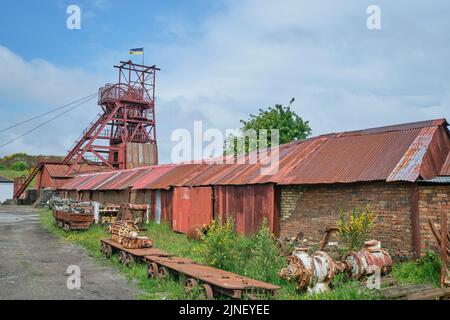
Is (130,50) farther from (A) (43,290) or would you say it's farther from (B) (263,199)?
(A) (43,290)

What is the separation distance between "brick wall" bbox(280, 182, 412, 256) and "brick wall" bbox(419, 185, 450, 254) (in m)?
0.33

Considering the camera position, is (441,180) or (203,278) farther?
(441,180)

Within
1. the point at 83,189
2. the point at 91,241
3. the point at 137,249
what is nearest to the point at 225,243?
the point at 137,249

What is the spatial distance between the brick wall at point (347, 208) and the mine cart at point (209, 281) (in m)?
4.76

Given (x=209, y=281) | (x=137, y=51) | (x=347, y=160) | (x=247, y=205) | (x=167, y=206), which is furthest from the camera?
(x=137, y=51)

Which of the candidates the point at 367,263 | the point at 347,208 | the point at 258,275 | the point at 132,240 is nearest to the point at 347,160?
the point at 347,208

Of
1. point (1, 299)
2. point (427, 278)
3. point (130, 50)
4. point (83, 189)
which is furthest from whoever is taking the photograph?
point (130, 50)

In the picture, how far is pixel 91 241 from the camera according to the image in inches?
658

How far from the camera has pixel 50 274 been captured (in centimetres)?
1074

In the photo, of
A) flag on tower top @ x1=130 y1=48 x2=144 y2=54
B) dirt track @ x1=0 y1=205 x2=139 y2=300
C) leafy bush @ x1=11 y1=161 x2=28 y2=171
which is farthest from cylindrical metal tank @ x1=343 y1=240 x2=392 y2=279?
leafy bush @ x1=11 y1=161 x2=28 y2=171

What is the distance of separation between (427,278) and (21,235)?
1777cm

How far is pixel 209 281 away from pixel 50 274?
17.9 ft

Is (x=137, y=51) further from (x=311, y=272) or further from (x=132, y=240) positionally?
(x=311, y=272)

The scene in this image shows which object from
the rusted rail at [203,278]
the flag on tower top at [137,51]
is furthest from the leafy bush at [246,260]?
the flag on tower top at [137,51]
